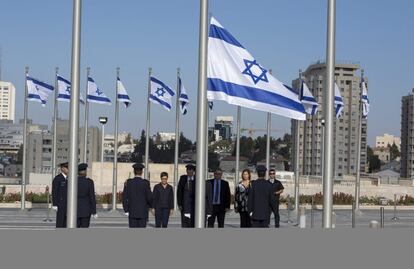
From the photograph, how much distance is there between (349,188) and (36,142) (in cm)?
7943

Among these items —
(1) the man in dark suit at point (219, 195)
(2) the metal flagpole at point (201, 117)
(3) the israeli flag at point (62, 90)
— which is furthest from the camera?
(3) the israeli flag at point (62, 90)

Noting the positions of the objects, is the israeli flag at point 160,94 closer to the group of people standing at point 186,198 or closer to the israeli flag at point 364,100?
the israeli flag at point 364,100

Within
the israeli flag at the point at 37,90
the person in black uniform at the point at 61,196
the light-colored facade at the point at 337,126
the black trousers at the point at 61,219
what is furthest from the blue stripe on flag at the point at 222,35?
the israeli flag at the point at 37,90

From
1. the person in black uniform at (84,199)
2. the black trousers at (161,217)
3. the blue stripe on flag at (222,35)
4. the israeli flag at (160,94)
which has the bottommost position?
the black trousers at (161,217)

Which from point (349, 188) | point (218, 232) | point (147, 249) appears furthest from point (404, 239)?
point (349, 188)

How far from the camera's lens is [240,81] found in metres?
15.1

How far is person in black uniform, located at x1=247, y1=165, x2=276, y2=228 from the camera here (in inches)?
661

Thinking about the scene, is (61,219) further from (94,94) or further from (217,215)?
(94,94)

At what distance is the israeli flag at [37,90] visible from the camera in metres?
35.7

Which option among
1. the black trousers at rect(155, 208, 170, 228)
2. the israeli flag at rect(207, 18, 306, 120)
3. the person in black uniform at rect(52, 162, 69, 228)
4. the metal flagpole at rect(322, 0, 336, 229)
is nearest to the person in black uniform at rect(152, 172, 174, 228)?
the black trousers at rect(155, 208, 170, 228)

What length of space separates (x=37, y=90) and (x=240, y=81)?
73.5 ft

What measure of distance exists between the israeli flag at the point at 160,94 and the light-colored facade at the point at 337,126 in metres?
5.78

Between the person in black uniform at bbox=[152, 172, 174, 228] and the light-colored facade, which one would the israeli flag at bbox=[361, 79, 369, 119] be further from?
the person in black uniform at bbox=[152, 172, 174, 228]

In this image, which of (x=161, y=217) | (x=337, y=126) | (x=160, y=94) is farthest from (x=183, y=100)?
(x=337, y=126)
